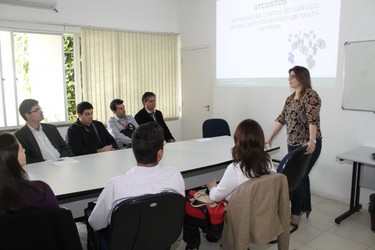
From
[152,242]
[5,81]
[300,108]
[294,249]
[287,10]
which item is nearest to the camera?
[152,242]

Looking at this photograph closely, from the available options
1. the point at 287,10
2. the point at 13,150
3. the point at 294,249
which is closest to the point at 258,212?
the point at 294,249

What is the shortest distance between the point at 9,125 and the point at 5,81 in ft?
2.10

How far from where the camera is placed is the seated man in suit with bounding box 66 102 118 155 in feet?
11.1

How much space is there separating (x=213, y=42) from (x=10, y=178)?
455 cm

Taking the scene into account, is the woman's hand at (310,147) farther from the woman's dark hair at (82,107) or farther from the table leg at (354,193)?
the woman's dark hair at (82,107)

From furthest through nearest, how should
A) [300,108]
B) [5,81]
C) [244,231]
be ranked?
[5,81], [300,108], [244,231]

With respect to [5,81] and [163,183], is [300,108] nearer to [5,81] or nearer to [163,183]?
[163,183]

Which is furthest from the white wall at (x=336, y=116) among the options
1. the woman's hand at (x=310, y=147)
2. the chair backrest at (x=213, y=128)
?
the woman's hand at (x=310, y=147)

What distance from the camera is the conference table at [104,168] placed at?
6.95 ft

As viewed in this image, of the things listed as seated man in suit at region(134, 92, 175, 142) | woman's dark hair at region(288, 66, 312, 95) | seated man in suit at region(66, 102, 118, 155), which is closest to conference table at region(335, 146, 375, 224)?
woman's dark hair at region(288, 66, 312, 95)

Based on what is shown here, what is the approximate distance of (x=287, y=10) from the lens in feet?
13.9

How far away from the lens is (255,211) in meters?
1.91

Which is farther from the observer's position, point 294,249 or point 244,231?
point 294,249

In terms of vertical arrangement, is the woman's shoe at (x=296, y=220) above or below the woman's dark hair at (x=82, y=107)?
below
